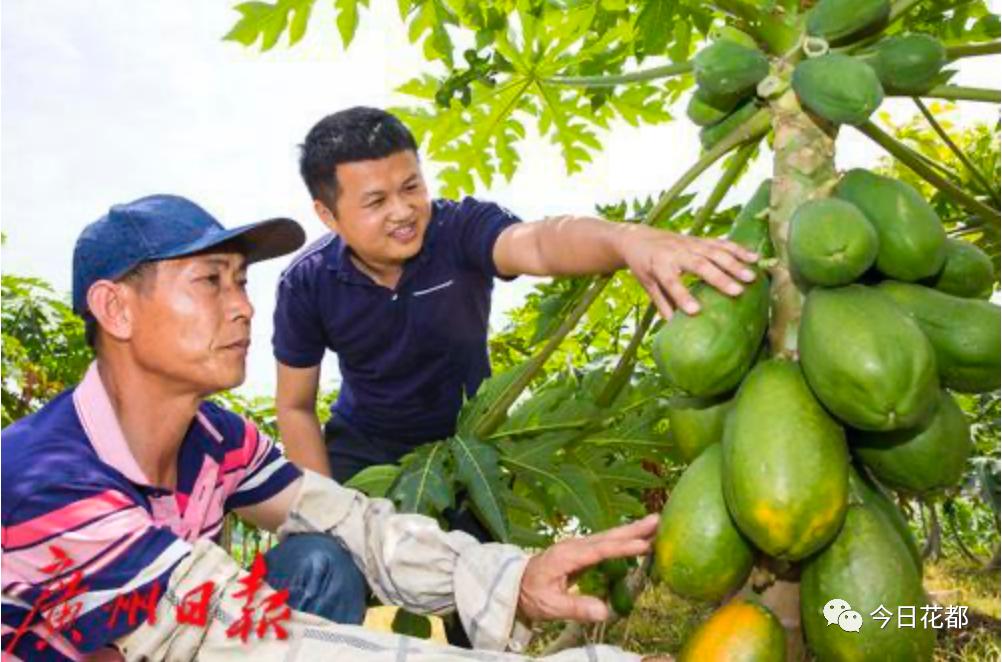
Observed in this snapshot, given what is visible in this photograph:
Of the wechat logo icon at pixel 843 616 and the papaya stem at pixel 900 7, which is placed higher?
the papaya stem at pixel 900 7

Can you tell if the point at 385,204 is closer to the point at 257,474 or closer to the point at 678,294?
the point at 257,474

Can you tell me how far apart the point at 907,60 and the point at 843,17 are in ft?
0.42

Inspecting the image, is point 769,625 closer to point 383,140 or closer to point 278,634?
point 278,634

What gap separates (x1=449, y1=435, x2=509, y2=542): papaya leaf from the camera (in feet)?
7.70

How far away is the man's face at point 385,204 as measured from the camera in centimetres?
302

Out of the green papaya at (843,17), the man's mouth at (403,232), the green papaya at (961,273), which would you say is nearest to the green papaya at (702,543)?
the green papaya at (961,273)

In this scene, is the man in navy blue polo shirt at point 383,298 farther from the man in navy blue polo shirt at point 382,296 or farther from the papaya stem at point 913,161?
the papaya stem at point 913,161

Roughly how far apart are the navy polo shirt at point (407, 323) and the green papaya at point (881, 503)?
5.07 ft

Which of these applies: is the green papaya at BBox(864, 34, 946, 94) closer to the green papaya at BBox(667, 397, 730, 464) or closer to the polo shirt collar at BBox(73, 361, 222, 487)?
the green papaya at BBox(667, 397, 730, 464)

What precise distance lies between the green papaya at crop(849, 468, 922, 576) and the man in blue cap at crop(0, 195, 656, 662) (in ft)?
1.27

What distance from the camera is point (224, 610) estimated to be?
6.10 ft

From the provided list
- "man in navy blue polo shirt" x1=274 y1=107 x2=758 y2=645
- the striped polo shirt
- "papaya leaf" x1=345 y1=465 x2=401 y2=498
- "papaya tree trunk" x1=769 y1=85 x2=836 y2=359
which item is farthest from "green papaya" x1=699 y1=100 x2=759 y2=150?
the striped polo shirt

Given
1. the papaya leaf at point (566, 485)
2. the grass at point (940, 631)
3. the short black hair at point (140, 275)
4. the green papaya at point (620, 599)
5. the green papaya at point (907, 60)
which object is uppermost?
the green papaya at point (907, 60)

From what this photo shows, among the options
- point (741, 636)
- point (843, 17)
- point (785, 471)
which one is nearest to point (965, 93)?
point (843, 17)
